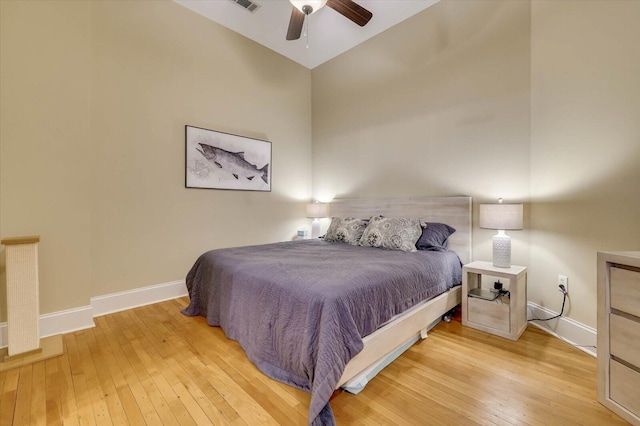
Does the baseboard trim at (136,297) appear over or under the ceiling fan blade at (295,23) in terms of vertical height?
under

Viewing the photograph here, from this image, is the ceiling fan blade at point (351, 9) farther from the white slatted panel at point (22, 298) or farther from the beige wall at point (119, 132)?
the white slatted panel at point (22, 298)

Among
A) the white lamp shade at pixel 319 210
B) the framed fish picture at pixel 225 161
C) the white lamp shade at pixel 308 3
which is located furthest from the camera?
the white lamp shade at pixel 319 210

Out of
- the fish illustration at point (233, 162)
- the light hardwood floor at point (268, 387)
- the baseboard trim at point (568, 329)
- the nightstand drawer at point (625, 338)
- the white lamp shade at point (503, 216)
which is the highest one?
the fish illustration at point (233, 162)

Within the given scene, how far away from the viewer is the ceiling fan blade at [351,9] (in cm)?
239

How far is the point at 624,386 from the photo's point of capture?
1.31 m

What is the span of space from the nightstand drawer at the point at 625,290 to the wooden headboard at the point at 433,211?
1.40m

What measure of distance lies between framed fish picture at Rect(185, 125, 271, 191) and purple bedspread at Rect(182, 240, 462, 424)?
1252 mm

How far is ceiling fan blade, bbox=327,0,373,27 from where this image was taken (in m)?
2.39

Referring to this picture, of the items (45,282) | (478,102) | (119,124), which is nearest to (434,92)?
(478,102)

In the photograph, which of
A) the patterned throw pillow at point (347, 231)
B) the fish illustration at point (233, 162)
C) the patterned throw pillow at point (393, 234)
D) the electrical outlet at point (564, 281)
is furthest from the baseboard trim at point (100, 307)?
the electrical outlet at point (564, 281)

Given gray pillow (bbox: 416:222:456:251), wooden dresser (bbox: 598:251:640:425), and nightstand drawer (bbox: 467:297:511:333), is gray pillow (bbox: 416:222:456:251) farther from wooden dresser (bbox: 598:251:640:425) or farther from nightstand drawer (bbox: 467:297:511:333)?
wooden dresser (bbox: 598:251:640:425)

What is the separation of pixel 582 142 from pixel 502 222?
2.58ft

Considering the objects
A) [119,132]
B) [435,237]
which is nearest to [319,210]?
[435,237]

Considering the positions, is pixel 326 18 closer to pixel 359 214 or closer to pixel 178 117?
pixel 178 117
